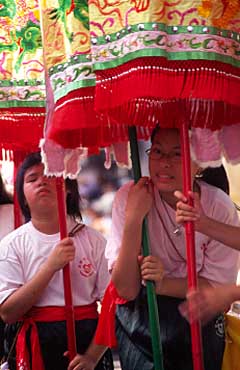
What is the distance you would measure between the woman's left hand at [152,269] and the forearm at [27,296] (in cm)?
42

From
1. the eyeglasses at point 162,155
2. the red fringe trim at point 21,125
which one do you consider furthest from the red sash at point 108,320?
the red fringe trim at point 21,125

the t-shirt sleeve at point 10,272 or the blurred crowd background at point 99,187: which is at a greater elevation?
the blurred crowd background at point 99,187

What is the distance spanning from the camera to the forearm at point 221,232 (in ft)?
6.54

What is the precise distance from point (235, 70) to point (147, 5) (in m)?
0.28

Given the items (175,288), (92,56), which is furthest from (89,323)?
(92,56)

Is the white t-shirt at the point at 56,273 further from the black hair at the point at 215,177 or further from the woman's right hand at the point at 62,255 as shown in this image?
the black hair at the point at 215,177

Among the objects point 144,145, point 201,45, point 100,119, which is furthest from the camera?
point 144,145

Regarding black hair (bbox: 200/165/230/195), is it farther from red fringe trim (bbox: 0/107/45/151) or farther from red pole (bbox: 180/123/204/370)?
red fringe trim (bbox: 0/107/45/151)

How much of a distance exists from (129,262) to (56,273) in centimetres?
46

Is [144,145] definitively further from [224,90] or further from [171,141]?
[224,90]

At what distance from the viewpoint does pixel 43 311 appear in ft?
8.00

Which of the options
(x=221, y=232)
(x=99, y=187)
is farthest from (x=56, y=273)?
(x=99, y=187)

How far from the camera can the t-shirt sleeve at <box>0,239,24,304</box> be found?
2.44 m

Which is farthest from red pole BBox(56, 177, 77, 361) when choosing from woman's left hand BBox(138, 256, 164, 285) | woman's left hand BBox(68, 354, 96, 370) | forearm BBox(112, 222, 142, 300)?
woman's left hand BBox(138, 256, 164, 285)
